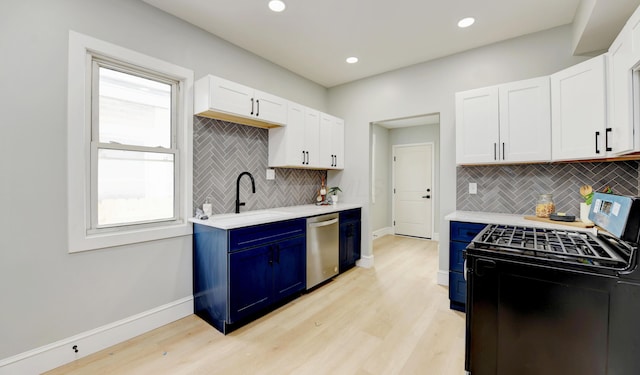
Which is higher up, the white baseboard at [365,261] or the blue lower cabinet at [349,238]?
the blue lower cabinet at [349,238]

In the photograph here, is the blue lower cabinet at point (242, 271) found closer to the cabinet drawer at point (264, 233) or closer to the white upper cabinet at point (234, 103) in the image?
the cabinet drawer at point (264, 233)

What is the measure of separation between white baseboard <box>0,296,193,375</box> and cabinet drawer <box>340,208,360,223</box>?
2.02 metres

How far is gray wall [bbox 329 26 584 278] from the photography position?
9.27 ft

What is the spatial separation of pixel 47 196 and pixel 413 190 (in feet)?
19.3

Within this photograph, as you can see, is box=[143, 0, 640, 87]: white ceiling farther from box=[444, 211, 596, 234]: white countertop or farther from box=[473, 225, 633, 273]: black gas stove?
box=[473, 225, 633, 273]: black gas stove

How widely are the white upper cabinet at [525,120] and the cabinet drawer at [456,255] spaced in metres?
0.99

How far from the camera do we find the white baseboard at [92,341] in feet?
5.89

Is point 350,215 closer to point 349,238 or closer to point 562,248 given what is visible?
point 349,238

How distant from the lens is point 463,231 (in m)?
2.71

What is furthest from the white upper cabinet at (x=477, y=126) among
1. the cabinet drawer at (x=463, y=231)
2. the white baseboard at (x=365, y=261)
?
the white baseboard at (x=365, y=261)

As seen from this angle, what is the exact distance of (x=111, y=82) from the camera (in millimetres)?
2256

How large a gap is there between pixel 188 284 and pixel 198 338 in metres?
0.58

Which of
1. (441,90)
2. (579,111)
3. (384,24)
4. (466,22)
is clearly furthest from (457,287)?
(384,24)

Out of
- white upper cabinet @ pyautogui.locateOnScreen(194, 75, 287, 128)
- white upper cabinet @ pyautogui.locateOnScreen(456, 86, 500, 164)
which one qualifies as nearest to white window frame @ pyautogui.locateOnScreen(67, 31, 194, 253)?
white upper cabinet @ pyautogui.locateOnScreen(194, 75, 287, 128)
